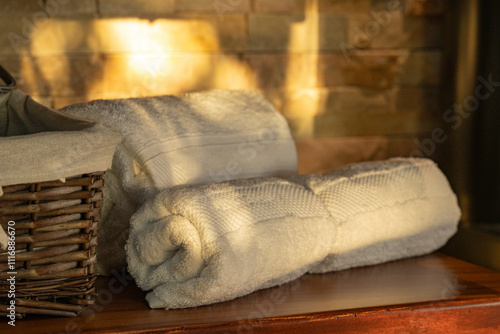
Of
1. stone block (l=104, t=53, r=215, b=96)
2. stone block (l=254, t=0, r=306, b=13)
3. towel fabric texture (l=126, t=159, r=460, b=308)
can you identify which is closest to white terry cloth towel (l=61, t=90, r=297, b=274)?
towel fabric texture (l=126, t=159, r=460, b=308)

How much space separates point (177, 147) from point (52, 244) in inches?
11.4

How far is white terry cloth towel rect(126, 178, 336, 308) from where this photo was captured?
2.86ft

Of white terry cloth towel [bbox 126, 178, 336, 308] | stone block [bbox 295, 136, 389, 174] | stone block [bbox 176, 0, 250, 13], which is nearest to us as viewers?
white terry cloth towel [bbox 126, 178, 336, 308]

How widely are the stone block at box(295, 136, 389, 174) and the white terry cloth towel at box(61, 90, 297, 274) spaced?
28 centimetres

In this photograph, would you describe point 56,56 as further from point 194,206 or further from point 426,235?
point 426,235

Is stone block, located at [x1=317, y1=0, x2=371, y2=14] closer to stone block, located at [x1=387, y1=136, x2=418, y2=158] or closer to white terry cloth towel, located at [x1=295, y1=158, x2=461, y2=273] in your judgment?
stone block, located at [x1=387, y1=136, x2=418, y2=158]

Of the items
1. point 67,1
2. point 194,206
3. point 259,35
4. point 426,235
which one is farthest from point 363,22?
point 194,206

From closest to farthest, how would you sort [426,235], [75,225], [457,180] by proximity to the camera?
[75,225], [426,235], [457,180]

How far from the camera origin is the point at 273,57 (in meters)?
1.43

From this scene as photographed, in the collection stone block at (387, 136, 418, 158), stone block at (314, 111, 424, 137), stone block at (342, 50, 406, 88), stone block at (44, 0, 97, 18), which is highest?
stone block at (44, 0, 97, 18)

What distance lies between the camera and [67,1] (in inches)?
50.1

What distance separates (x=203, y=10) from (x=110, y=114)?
0.47 m

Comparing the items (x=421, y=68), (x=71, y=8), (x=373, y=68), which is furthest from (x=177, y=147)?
(x=421, y=68)

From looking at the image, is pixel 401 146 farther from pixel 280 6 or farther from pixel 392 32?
pixel 280 6
